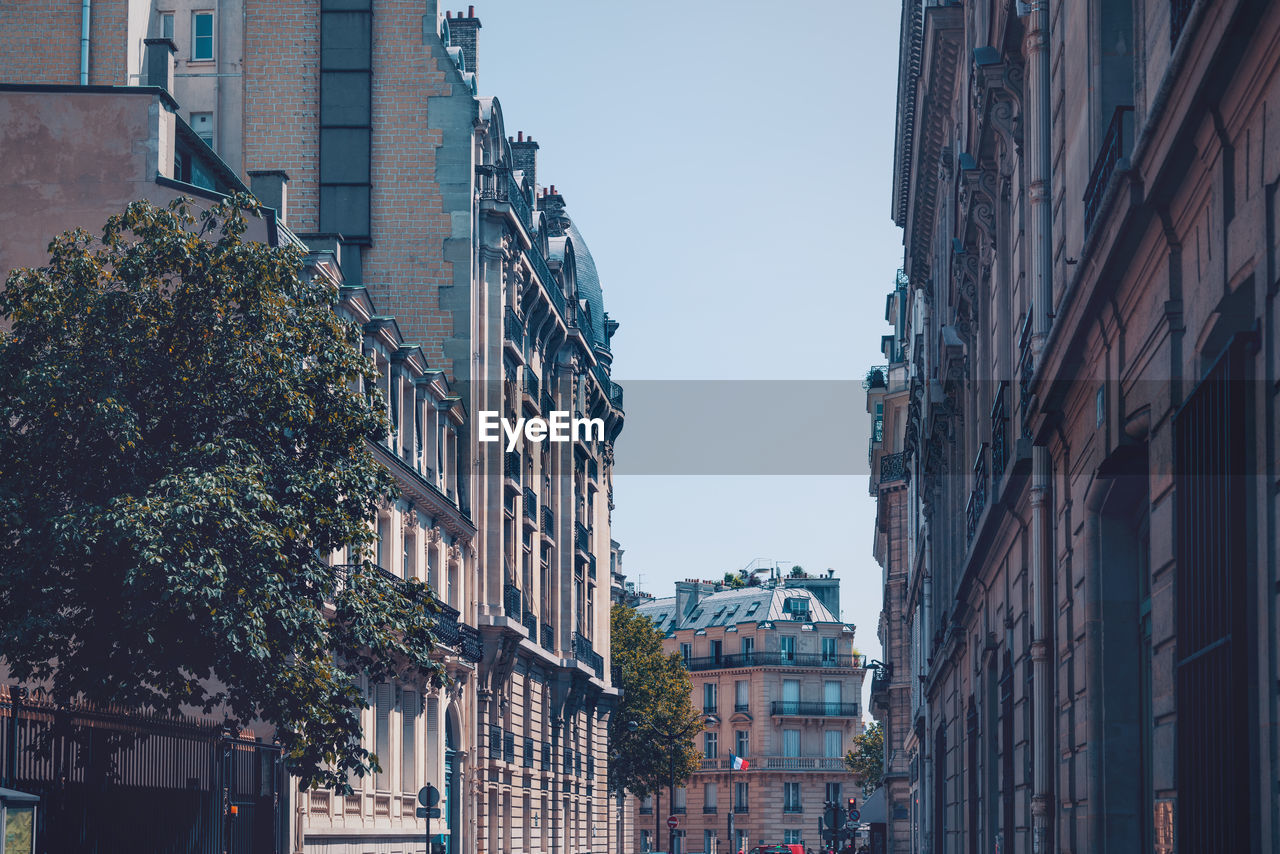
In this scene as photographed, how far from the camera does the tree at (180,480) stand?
67.7 ft

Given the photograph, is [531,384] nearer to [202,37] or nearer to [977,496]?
[202,37]

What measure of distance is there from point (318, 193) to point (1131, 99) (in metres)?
35.6

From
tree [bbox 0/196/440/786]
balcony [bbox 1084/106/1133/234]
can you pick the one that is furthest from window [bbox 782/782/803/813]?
balcony [bbox 1084/106/1133/234]

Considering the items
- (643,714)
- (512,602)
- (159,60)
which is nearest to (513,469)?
(512,602)

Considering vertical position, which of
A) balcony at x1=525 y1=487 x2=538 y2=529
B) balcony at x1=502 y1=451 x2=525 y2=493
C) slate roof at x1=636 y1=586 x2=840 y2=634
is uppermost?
balcony at x1=502 y1=451 x2=525 y2=493

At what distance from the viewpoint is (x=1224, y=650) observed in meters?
9.04

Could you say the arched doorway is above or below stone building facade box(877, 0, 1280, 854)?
below

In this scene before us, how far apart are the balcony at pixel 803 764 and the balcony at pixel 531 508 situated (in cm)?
6111

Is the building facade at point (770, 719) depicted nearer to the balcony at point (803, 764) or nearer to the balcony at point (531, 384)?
the balcony at point (803, 764)

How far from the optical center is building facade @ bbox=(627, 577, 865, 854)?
112 m

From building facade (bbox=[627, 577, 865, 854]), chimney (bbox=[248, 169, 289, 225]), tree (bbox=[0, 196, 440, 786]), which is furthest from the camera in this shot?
building facade (bbox=[627, 577, 865, 854])

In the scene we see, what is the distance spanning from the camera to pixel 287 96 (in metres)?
46.5

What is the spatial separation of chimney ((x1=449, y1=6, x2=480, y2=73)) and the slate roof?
7046 centimetres

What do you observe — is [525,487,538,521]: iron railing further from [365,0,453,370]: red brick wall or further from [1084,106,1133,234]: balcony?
[1084,106,1133,234]: balcony
